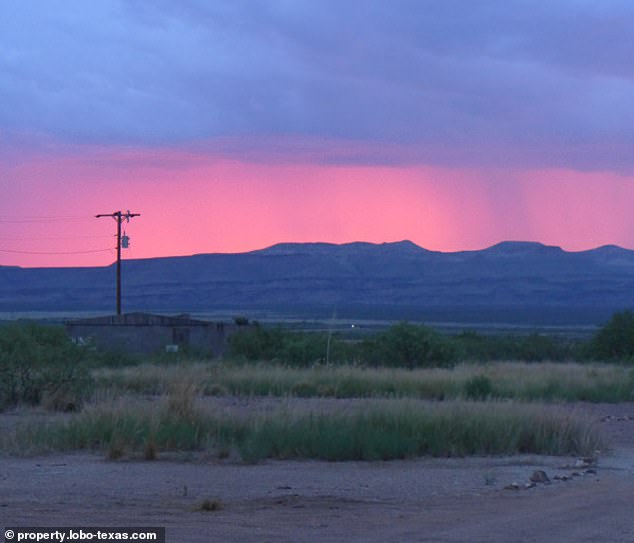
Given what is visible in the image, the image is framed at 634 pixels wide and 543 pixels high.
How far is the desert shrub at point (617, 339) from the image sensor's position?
65.8 metres

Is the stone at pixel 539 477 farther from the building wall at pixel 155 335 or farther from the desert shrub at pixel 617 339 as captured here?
the building wall at pixel 155 335

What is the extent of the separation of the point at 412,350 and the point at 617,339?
16991 millimetres

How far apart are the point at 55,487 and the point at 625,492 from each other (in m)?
8.64

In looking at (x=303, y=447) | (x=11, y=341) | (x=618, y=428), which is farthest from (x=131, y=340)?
(x=303, y=447)

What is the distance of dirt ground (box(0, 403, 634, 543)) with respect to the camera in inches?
535

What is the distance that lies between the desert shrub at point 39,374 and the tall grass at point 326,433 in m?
8.26

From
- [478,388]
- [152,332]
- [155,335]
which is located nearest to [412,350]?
[478,388]

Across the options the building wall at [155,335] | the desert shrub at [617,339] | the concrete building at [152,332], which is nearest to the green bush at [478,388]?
the desert shrub at [617,339]

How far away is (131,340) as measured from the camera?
7462 centimetres

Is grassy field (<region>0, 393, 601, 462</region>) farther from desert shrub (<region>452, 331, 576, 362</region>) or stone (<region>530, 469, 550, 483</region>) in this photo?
desert shrub (<region>452, 331, 576, 362</region>)

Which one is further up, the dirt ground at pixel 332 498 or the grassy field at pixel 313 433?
the grassy field at pixel 313 433

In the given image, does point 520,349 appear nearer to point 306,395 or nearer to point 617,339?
point 617,339

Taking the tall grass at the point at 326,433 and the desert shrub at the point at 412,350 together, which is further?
the desert shrub at the point at 412,350

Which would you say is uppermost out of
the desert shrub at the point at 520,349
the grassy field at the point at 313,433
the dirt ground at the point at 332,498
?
the grassy field at the point at 313,433
